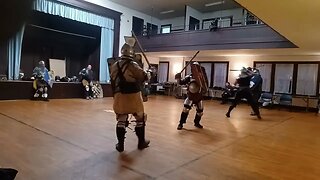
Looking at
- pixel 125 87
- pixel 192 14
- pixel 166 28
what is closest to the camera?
pixel 125 87

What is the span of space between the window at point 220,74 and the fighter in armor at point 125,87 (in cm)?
915

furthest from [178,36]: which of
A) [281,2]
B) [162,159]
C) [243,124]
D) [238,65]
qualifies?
[162,159]

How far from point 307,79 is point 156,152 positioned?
8.86 meters

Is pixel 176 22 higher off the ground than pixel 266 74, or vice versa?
pixel 176 22

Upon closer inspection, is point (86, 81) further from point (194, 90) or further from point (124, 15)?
point (194, 90)

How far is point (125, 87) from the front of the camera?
3.40 m

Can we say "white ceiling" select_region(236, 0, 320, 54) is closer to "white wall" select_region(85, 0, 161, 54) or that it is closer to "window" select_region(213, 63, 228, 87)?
"window" select_region(213, 63, 228, 87)

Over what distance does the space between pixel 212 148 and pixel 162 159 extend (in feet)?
3.11

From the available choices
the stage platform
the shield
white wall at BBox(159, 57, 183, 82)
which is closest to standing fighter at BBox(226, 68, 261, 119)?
the shield

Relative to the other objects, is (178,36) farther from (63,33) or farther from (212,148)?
(212,148)

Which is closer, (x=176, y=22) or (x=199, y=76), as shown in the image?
(x=199, y=76)

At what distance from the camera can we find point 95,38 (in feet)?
36.9

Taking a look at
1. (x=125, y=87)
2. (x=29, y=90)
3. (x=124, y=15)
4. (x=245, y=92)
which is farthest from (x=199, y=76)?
(x=124, y=15)

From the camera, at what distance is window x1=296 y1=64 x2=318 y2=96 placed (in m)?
9.78
